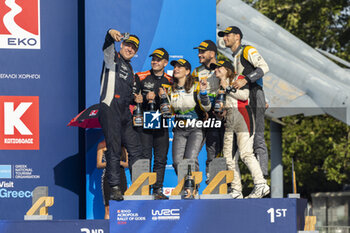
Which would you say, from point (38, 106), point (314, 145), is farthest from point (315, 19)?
point (38, 106)

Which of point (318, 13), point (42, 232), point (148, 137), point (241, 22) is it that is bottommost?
point (42, 232)

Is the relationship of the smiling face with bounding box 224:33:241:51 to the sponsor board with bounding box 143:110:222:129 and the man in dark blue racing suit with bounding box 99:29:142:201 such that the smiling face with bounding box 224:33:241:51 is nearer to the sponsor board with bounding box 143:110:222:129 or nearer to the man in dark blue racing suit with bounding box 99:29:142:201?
the sponsor board with bounding box 143:110:222:129

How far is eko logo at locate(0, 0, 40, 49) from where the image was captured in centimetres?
1166

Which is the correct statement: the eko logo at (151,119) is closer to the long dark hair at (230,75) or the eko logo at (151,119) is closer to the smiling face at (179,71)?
the smiling face at (179,71)

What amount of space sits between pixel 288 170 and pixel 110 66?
13740 millimetres

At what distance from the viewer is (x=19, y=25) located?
11.7m

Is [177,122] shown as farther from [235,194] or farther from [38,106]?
[38,106]

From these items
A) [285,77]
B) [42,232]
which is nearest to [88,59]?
[42,232]

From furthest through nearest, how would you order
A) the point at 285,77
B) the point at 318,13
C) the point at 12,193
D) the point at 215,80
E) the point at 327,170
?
the point at 318,13 < the point at 327,170 < the point at 285,77 < the point at 12,193 < the point at 215,80

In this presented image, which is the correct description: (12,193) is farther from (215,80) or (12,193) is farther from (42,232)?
(215,80)

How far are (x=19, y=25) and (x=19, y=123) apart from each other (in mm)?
1574

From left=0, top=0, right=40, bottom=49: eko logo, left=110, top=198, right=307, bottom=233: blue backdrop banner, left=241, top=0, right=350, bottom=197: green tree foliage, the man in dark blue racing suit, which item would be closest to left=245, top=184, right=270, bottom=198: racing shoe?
left=110, top=198, right=307, bottom=233: blue backdrop banner

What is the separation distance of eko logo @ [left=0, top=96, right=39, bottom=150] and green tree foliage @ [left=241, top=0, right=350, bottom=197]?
422 inches

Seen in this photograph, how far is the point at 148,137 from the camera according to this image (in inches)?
378
